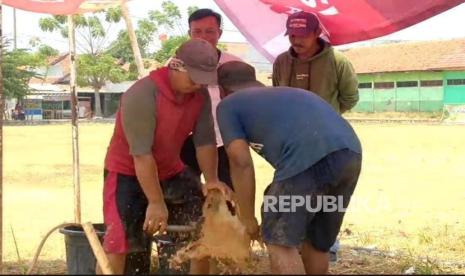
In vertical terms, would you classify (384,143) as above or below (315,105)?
below

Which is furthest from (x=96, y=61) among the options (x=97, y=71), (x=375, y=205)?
(x=375, y=205)

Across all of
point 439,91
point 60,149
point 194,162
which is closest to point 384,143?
point 60,149

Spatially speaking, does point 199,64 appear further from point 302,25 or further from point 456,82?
point 456,82

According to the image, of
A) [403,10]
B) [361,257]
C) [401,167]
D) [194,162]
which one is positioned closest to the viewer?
[194,162]

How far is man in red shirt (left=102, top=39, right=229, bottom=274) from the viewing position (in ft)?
11.1

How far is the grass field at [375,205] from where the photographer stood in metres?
6.19

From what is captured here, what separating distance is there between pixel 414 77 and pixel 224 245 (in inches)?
1890

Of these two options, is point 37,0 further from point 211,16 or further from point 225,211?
point 225,211

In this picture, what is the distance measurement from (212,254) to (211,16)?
2073mm

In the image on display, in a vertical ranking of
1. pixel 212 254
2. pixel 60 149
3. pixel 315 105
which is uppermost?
pixel 315 105

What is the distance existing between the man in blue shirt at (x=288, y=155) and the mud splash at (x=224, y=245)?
4.9 inches

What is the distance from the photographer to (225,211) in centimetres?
350

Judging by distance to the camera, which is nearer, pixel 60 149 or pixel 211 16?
pixel 211 16

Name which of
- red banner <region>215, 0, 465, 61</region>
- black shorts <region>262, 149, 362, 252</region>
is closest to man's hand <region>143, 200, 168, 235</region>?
black shorts <region>262, 149, 362, 252</region>
